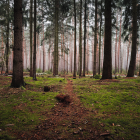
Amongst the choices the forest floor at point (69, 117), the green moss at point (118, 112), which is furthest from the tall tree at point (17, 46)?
the green moss at point (118, 112)

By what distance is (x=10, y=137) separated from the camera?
217 cm

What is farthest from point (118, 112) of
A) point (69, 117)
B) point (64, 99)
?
point (64, 99)

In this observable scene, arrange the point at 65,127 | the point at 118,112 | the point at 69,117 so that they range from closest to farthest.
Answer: the point at 65,127, the point at 69,117, the point at 118,112

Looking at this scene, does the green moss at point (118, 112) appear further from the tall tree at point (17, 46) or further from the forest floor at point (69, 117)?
the tall tree at point (17, 46)

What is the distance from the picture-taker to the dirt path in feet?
7.76

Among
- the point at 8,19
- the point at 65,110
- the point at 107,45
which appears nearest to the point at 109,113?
the point at 65,110

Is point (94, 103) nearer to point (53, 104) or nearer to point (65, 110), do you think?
point (65, 110)

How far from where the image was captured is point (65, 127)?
109 inches

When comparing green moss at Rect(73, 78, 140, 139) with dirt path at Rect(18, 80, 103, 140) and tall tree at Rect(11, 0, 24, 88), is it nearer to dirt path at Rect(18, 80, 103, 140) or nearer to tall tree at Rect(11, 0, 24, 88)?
dirt path at Rect(18, 80, 103, 140)

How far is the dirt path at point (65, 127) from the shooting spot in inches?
93.1

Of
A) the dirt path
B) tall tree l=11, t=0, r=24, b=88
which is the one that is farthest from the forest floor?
tall tree l=11, t=0, r=24, b=88

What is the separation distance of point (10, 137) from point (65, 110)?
1.98 meters

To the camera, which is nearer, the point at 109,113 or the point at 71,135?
the point at 71,135

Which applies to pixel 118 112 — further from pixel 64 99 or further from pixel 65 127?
pixel 64 99
